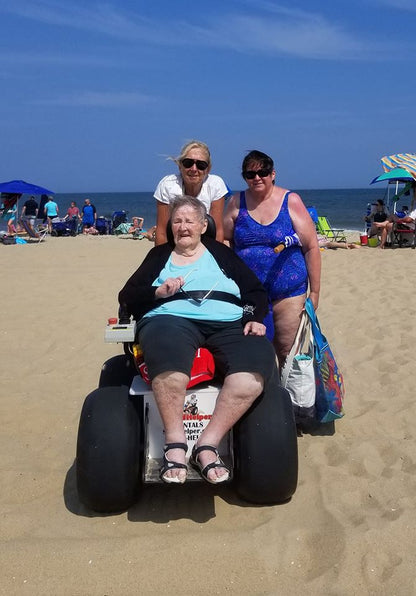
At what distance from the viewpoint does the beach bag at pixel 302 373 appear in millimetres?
3895

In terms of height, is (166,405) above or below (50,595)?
above

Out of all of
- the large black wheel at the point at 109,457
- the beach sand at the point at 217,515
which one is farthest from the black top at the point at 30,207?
the large black wheel at the point at 109,457

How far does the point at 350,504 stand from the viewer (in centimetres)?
319

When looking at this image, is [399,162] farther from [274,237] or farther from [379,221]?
[274,237]

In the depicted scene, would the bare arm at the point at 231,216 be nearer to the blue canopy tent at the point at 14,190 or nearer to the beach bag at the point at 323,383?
the beach bag at the point at 323,383

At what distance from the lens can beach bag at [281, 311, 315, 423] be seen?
389cm

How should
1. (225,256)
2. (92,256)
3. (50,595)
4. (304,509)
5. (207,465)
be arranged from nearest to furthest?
(50,595) < (207,465) < (304,509) < (225,256) < (92,256)

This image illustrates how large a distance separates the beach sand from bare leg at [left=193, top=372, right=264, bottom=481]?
18.9 inches

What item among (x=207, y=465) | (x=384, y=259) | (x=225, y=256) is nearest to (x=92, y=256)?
(x=384, y=259)

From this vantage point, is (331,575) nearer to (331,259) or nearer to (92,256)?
(331,259)

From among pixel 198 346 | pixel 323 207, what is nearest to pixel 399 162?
pixel 198 346

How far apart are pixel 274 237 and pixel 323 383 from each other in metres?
1.01

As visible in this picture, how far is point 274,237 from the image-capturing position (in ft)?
12.7

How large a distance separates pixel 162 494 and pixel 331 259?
10.6 m
